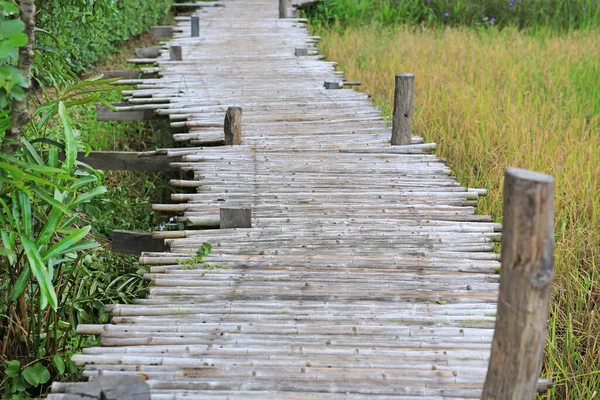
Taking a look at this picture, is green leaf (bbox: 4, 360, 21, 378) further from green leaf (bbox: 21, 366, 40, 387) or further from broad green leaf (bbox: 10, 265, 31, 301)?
broad green leaf (bbox: 10, 265, 31, 301)

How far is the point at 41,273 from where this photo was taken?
254 cm

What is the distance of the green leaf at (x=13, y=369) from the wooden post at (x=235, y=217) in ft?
3.76

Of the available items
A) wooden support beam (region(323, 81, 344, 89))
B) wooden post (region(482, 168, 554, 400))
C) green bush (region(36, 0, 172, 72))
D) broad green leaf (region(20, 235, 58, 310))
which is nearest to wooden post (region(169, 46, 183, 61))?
green bush (region(36, 0, 172, 72))

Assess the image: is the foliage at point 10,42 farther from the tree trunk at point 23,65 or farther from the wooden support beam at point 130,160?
the wooden support beam at point 130,160

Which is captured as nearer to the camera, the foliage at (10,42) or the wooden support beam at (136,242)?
the foliage at (10,42)

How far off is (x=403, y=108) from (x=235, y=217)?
1.63m

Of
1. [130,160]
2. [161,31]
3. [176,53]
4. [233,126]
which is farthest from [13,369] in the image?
[161,31]

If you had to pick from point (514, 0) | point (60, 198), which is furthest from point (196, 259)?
point (514, 0)

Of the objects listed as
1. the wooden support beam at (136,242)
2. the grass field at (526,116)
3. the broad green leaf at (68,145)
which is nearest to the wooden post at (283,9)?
the grass field at (526,116)

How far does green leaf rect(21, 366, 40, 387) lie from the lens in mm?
2889

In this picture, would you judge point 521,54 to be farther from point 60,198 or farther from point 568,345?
point 60,198

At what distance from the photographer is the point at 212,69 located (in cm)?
714

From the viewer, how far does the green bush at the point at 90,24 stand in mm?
3326

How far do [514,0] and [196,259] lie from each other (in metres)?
8.52
